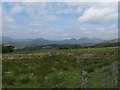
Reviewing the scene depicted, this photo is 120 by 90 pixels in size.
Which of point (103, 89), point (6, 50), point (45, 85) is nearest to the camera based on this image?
point (103, 89)

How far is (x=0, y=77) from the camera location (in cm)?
2145

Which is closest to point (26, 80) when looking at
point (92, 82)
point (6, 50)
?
point (92, 82)

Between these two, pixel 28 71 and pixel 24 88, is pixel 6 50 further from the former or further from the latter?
pixel 24 88

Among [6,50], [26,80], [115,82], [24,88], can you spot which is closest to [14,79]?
[26,80]

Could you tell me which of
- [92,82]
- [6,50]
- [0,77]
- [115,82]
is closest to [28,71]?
[0,77]

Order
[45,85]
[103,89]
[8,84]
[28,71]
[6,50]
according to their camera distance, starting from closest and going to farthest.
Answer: [103,89]
[45,85]
[8,84]
[28,71]
[6,50]

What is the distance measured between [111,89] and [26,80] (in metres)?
6.35

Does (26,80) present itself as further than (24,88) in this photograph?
Yes

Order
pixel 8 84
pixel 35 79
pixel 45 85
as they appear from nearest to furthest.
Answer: pixel 45 85
pixel 8 84
pixel 35 79

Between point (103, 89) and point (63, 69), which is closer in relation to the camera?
point (103, 89)

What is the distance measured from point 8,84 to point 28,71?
21.4 feet

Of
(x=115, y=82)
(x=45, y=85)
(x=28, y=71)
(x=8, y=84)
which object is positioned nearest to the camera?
(x=115, y=82)

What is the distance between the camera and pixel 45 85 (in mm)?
18109

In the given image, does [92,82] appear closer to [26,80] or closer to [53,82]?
[53,82]
